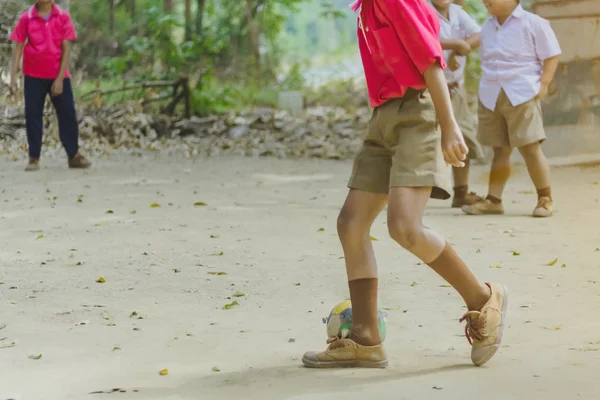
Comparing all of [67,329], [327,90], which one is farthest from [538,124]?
[327,90]

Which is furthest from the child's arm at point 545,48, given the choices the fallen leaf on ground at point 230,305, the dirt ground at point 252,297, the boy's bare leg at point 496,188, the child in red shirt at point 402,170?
the child in red shirt at point 402,170

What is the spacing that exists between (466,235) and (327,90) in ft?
42.3

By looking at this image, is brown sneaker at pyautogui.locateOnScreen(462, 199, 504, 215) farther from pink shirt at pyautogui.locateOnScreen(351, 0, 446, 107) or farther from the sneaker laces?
pink shirt at pyautogui.locateOnScreen(351, 0, 446, 107)

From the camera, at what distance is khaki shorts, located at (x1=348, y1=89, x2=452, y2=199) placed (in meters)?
3.71

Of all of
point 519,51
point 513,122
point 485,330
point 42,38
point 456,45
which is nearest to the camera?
point 485,330

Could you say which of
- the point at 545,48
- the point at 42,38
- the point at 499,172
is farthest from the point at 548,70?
the point at 42,38

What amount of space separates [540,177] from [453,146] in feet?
13.6

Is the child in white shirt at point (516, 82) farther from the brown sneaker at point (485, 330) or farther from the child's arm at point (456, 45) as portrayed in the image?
the brown sneaker at point (485, 330)

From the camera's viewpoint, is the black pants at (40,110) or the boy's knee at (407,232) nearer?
the boy's knee at (407,232)

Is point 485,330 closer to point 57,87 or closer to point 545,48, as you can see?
point 545,48

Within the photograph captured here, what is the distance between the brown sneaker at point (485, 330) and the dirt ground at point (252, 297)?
9cm

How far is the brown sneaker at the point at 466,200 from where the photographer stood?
788 cm

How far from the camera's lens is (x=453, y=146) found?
3.65 meters

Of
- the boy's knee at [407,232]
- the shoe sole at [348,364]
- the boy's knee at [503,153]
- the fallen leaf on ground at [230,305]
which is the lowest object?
the fallen leaf on ground at [230,305]
